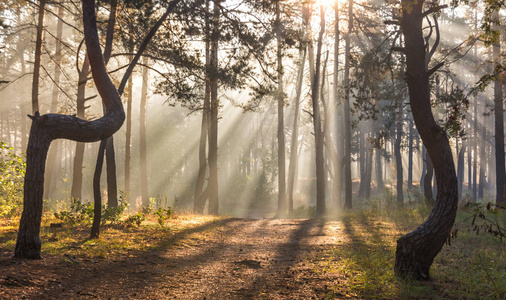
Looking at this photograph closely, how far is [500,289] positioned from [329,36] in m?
21.4

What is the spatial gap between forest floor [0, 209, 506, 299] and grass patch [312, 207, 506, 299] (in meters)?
0.02

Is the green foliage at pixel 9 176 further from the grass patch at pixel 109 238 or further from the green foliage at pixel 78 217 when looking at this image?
the green foliage at pixel 78 217

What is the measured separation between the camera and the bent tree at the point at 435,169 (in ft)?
19.9

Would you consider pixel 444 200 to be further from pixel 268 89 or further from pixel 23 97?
pixel 23 97

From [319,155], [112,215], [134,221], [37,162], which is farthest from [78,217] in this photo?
[319,155]

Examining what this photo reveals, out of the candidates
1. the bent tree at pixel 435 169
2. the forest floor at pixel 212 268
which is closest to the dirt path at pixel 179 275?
the forest floor at pixel 212 268

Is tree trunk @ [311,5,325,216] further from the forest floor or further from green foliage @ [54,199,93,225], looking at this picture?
green foliage @ [54,199,93,225]

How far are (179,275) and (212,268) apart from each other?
80 cm

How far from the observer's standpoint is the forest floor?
521 cm

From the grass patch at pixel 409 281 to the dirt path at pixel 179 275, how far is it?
1.43ft

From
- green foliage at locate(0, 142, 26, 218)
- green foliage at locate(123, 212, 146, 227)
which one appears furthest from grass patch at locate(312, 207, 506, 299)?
green foliage at locate(0, 142, 26, 218)

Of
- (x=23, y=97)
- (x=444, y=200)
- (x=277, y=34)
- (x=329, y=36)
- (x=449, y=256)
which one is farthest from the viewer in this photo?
(x=23, y=97)

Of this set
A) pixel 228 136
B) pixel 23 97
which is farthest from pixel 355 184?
pixel 23 97

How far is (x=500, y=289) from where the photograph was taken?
5258 millimetres
